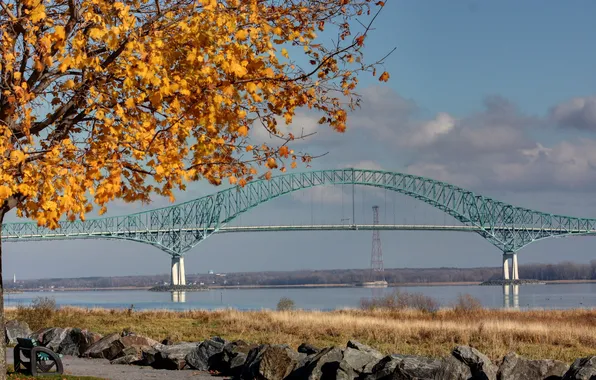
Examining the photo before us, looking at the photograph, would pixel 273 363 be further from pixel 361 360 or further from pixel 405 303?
pixel 405 303

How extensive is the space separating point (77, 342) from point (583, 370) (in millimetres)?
9511

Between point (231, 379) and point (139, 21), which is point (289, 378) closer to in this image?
point (231, 379)

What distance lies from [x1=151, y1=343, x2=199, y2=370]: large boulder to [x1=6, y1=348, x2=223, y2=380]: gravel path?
0.17 metres

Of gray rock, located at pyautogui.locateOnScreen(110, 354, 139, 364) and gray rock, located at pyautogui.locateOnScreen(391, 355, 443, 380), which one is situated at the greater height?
gray rock, located at pyautogui.locateOnScreen(391, 355, 443, 380)

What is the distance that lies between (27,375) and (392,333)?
9.07 meters

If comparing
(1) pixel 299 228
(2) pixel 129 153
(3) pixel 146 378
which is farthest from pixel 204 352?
(1) pixel 299 228

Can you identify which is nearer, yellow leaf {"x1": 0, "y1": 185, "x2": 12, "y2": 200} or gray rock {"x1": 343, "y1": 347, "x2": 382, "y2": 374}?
yellow leaf {"x1": 0, "y1": 185, "x2": 12, "y2": 200}

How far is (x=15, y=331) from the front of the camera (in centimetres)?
1753

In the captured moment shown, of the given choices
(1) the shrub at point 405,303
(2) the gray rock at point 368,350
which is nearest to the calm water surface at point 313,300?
(1) the shrub at point 405,303

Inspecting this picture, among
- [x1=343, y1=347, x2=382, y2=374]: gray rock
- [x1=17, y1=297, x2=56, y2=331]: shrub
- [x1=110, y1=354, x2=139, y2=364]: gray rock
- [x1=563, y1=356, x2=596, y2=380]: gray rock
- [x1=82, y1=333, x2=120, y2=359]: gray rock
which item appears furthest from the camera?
→ [x1=17, y1=297, x2=56, y2=331]: shrub

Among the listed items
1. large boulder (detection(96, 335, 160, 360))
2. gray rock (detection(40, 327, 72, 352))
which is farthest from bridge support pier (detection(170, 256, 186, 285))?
large boulder (detection(96, 335, 160, 360))

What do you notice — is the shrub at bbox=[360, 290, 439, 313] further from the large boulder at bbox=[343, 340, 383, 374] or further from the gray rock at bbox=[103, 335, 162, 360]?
the large boulder at bbox=[343, 340, 383, 374]

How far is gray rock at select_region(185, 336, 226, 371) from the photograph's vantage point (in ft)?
40.2

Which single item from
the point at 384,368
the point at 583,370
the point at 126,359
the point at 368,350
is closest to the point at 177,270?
the point at 126,359
